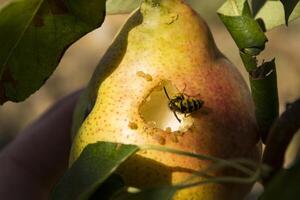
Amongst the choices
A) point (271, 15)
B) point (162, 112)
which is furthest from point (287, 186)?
point (271, 15)

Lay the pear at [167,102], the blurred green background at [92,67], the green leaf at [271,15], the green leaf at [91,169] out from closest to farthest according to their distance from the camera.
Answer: the green leaf at [91,169], the pear at [167,102], the green leaf at [271,15], the blurred green background at [92,67]

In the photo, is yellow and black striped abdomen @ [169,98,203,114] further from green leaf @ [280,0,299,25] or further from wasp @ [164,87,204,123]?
green leaf @ [280,0,299,25]

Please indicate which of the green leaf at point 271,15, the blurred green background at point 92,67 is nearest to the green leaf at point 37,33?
the green leaf at point 271,15

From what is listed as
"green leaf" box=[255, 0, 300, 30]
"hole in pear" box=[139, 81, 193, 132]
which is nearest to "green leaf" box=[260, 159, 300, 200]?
"hole in pear" box=[139, 81, 193, 132]

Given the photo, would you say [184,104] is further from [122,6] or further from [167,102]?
[122,6]

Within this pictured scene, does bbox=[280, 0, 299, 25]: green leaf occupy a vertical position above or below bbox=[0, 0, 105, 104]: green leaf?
below

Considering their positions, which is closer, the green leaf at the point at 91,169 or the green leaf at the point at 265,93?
the green leaf at the point at 91,169

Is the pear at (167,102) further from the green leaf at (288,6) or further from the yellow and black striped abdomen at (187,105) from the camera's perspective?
the green leaf at (288,6)
